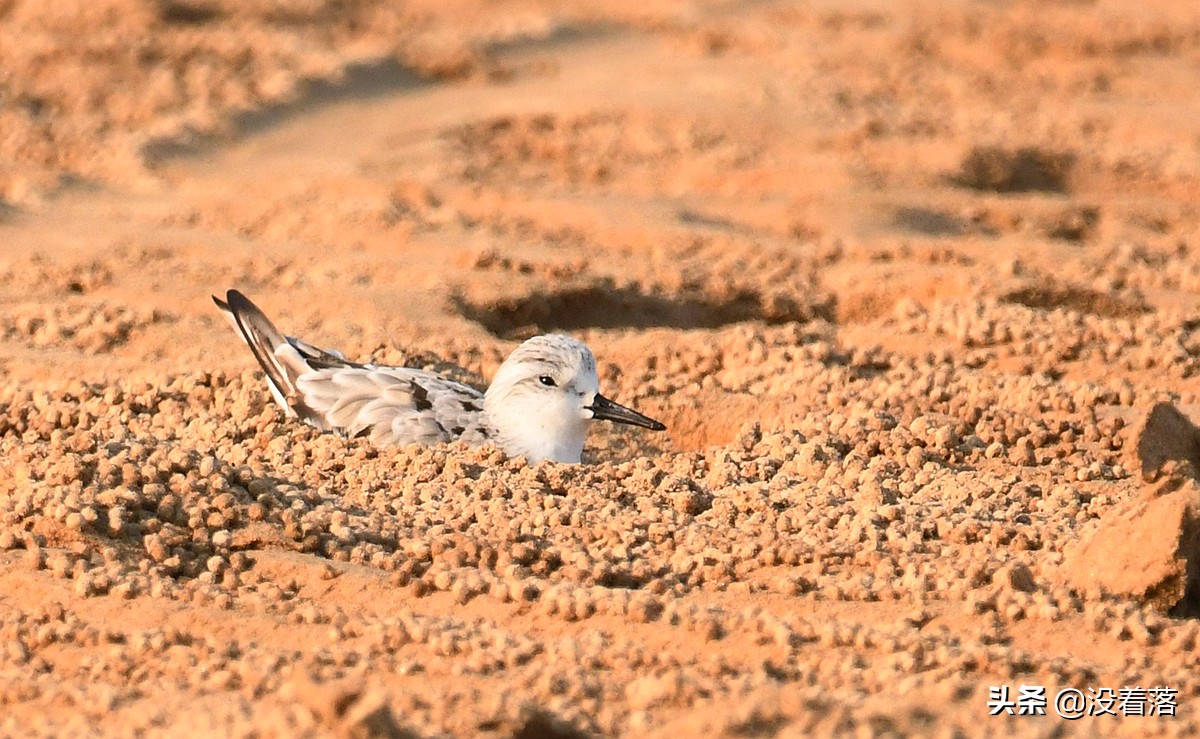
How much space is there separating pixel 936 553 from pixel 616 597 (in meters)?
0.96

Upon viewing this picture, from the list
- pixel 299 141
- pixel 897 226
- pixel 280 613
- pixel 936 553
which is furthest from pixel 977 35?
pixel 280 613

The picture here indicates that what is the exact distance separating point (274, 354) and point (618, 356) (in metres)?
1.37

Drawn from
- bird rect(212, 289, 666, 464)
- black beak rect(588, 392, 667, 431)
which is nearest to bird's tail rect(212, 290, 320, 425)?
bird rect(212, 289, 666, 464)

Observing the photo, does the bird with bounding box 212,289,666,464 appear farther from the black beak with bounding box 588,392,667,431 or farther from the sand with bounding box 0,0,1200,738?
the sand with bounding box 0,0,1200,738

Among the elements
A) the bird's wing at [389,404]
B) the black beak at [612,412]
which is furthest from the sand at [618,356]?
the black beak at [612,412]

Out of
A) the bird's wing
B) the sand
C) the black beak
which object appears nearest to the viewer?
the sand

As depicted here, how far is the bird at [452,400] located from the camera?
5844 mm

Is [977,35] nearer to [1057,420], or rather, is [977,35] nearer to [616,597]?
[1057,420]

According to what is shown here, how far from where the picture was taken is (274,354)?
6027 millimetres

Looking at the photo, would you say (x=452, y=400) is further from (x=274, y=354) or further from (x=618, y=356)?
(x=618, y=356)

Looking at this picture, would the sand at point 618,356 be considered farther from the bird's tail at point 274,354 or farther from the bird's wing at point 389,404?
the bird's wing at point 389,404

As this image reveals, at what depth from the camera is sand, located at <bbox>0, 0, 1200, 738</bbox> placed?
3947 mm

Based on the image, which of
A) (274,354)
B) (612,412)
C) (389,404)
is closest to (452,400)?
(389,404)

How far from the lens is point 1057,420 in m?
5.87
